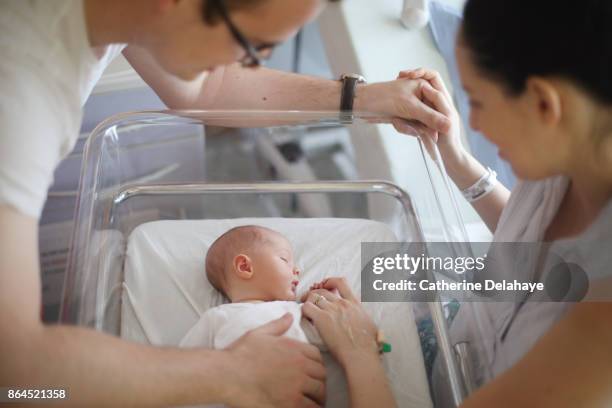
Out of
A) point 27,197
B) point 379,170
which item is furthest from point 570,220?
point 27,197

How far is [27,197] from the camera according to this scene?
0.63 meters

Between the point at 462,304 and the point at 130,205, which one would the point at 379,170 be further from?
the point at 130,205

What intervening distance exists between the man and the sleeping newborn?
13 centimetres

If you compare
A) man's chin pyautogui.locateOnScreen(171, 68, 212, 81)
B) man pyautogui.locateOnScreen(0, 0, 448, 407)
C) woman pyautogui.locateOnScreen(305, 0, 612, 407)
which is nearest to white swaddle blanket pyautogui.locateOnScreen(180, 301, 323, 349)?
man pyautogui.locateOnScreen(0, 0, 448, 407)

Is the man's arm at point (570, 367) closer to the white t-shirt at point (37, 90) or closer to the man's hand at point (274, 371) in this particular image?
the man's hand at point (274, 371)

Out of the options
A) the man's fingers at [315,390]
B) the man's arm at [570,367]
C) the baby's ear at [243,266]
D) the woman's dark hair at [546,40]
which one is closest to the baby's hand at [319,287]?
the baby's ear at [243,266]

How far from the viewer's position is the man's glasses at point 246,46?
2.14 ft

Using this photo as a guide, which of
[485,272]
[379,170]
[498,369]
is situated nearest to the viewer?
[498,369]

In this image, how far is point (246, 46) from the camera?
0.70m

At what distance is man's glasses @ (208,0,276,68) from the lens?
652 millimetres

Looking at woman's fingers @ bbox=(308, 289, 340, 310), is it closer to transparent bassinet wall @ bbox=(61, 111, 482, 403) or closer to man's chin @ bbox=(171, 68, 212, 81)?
transparent bassinet wall @ bbox=(61, 111, 482, 403)

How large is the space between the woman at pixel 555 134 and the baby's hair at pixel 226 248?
0.54 m

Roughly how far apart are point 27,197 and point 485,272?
76 centimetres

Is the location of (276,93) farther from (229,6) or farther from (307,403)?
(307,403)
